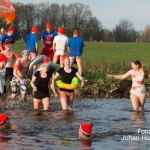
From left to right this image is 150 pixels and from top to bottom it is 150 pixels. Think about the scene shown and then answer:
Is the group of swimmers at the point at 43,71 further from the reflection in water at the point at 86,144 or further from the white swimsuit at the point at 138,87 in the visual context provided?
the white swimsuit at the point at 138,87

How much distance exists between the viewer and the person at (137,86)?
1470 centimetres

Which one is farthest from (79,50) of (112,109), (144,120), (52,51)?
(144,120)

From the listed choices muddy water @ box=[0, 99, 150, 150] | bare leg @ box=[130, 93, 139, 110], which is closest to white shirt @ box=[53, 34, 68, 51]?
muddy water @ box=[0, 99, 150, 150]

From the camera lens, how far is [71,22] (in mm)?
96438

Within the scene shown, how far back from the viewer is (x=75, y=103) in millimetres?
16938

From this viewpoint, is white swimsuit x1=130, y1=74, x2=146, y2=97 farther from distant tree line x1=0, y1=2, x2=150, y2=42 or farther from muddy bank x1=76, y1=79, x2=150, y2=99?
distant tree line x1=0, y1=2, x2=150, y2=42

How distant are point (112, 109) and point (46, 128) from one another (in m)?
4.30

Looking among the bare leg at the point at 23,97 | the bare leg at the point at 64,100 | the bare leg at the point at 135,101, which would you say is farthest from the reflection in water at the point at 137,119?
the bare leg at the point at 23,97

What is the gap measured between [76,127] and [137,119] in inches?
78.5

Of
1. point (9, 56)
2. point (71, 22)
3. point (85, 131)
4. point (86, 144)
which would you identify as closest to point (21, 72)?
point (9, 56)

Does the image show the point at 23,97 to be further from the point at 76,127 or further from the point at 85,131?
the point at 85,131

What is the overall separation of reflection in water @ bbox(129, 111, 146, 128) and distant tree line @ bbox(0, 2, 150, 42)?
73004mm

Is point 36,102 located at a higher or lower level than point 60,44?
lower

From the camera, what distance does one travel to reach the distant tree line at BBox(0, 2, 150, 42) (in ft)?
296
